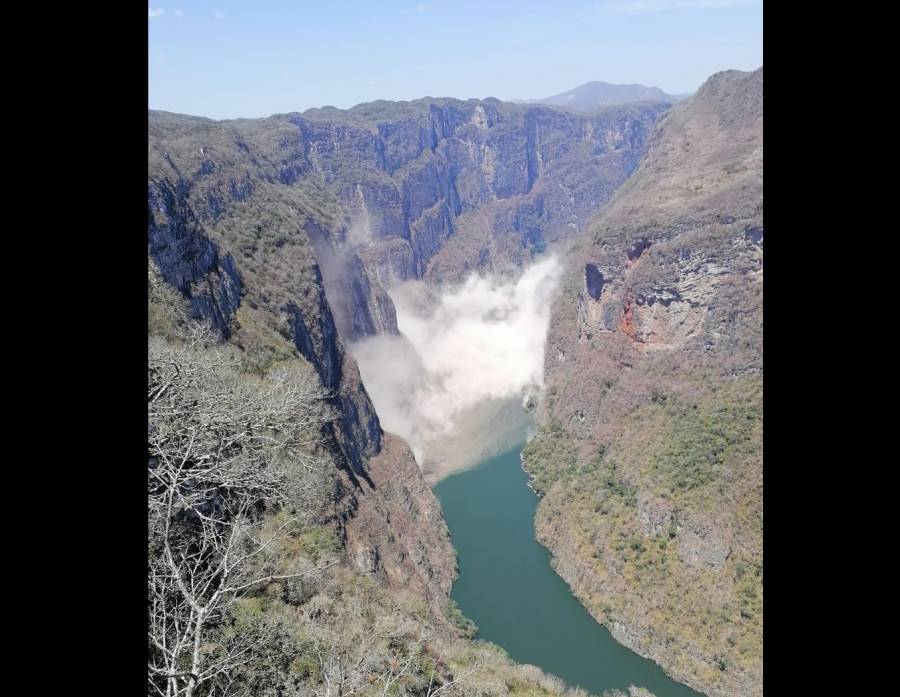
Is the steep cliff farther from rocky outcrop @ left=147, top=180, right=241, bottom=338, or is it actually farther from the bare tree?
rocky outcrop @ left=147, top=180, right=241, bottom=338

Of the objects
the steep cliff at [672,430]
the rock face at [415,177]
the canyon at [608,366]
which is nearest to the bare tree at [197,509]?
the canyon at [608,366]

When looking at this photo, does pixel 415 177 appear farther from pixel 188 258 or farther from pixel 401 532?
pixel 401 532

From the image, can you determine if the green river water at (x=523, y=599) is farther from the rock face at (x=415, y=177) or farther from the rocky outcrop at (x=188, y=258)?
the rock face at (x=415, y=177)

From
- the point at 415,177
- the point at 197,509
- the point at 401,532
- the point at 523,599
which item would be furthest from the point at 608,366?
the point at 415,177
